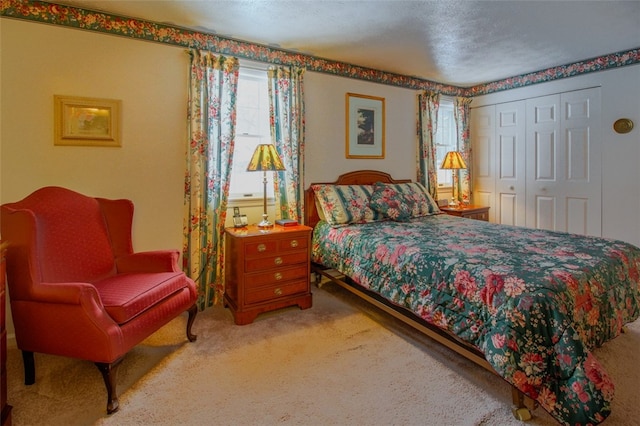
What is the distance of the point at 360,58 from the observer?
3746mm

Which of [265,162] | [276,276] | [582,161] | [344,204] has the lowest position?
[276,276]

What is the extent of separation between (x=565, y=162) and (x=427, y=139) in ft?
5.47

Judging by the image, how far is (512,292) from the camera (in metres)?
1.70

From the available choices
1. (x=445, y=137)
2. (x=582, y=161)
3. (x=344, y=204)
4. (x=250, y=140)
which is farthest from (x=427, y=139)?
(x=250, y=140)

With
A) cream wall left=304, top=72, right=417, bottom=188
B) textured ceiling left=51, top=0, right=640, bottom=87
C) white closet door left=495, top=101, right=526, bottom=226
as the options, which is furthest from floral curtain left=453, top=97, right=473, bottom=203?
textured ceiling left=51, top=0, right=640, bottom=87

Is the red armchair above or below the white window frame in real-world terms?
below

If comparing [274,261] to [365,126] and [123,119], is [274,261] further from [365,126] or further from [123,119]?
[365,126]

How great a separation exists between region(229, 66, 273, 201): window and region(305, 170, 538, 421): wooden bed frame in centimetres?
64

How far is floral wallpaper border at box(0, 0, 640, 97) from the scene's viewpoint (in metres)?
2.53

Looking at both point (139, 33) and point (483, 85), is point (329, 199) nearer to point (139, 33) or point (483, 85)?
point (139, 33)

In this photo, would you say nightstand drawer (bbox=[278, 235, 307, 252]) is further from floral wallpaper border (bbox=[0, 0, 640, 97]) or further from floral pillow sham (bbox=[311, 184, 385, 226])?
floral wallpaper border (bbox=[0, 0, 640, 97])

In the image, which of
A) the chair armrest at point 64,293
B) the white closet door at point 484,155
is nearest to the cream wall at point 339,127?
the white closet door at point 484,155

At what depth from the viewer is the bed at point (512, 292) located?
155 cm

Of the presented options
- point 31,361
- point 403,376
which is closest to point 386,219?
point 403,376
